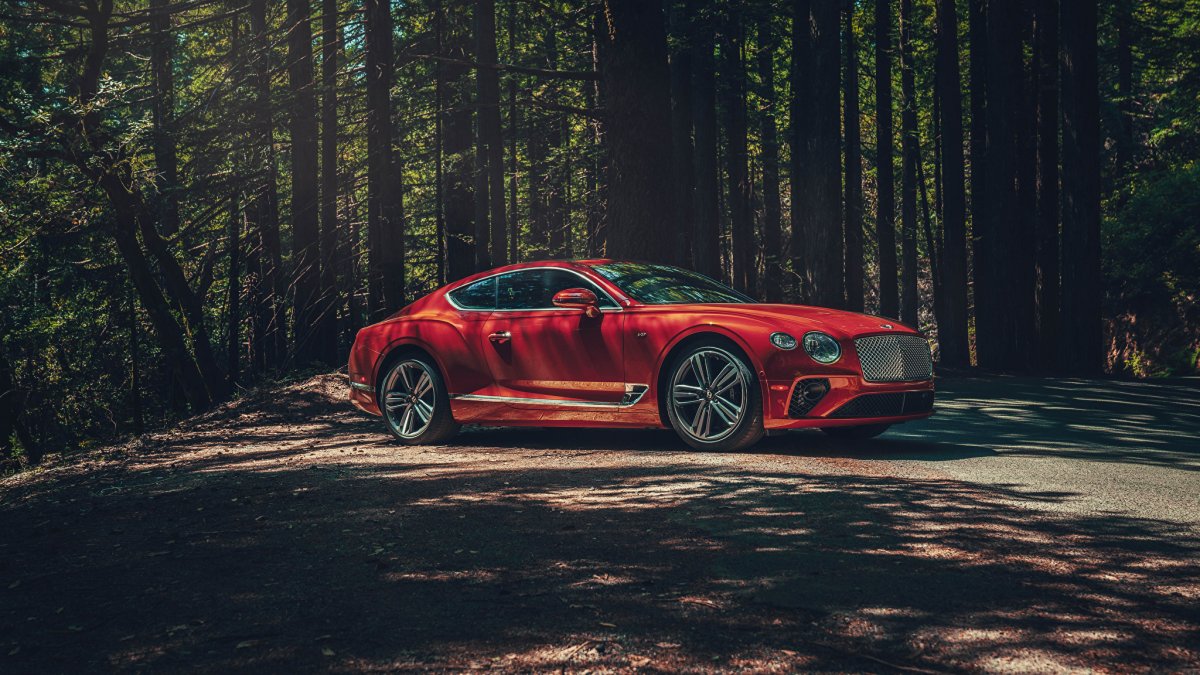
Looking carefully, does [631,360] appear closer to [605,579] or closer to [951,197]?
[605,579]

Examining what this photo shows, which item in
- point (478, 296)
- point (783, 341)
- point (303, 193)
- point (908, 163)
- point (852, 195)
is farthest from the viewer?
point (908, 163)

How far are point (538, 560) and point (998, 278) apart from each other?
17.4 meters

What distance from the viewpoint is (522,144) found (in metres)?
38.2

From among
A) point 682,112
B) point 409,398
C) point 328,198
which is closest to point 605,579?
point 409,398

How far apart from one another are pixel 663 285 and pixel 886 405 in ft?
7.10

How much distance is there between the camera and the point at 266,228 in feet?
69.2

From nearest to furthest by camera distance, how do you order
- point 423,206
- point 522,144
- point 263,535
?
point 263,535, point 423,206, point 522,144

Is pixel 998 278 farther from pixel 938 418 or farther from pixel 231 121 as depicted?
pixel 231 121

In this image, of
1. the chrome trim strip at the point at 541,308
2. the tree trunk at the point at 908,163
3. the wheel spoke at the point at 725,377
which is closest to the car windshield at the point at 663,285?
the chrome trim strip at the point at 541,308

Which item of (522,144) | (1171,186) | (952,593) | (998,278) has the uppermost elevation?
(522,144)

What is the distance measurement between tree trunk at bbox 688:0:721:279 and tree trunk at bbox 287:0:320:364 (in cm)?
854

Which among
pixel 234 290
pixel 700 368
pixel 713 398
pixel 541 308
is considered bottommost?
pixel 713 398

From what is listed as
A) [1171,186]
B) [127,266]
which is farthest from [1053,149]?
[127,266]

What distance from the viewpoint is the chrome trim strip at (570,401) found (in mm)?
8438
